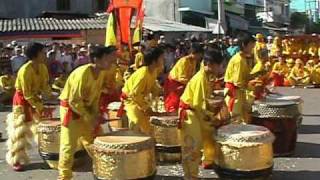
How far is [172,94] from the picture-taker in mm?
8594

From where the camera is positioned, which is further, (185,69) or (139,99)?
(185,69)

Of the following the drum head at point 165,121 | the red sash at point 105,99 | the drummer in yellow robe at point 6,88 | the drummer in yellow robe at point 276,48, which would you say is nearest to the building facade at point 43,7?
the drummer in yellow robe at point 276,48

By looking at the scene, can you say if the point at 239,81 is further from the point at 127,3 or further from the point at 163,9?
the point at 163,9

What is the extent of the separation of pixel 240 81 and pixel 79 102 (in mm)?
2581

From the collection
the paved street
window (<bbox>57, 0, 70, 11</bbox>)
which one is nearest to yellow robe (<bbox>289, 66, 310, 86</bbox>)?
the paved street

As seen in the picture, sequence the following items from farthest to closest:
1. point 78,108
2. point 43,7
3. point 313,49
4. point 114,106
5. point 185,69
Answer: point 43,7
point 313,49
point 185,69
point 114,106
point 78,108

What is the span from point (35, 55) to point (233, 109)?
278cm

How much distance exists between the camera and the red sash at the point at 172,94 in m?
8.53

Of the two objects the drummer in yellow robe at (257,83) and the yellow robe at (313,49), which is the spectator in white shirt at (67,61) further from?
the drummer in yellow robe at (257,83)

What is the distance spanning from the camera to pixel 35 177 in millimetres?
7055

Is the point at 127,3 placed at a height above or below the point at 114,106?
above

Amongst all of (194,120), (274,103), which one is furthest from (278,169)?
(194,120)

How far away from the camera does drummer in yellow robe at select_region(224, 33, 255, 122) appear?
755 centimetres

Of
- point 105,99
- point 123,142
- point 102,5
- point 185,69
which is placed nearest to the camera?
point 123,142
